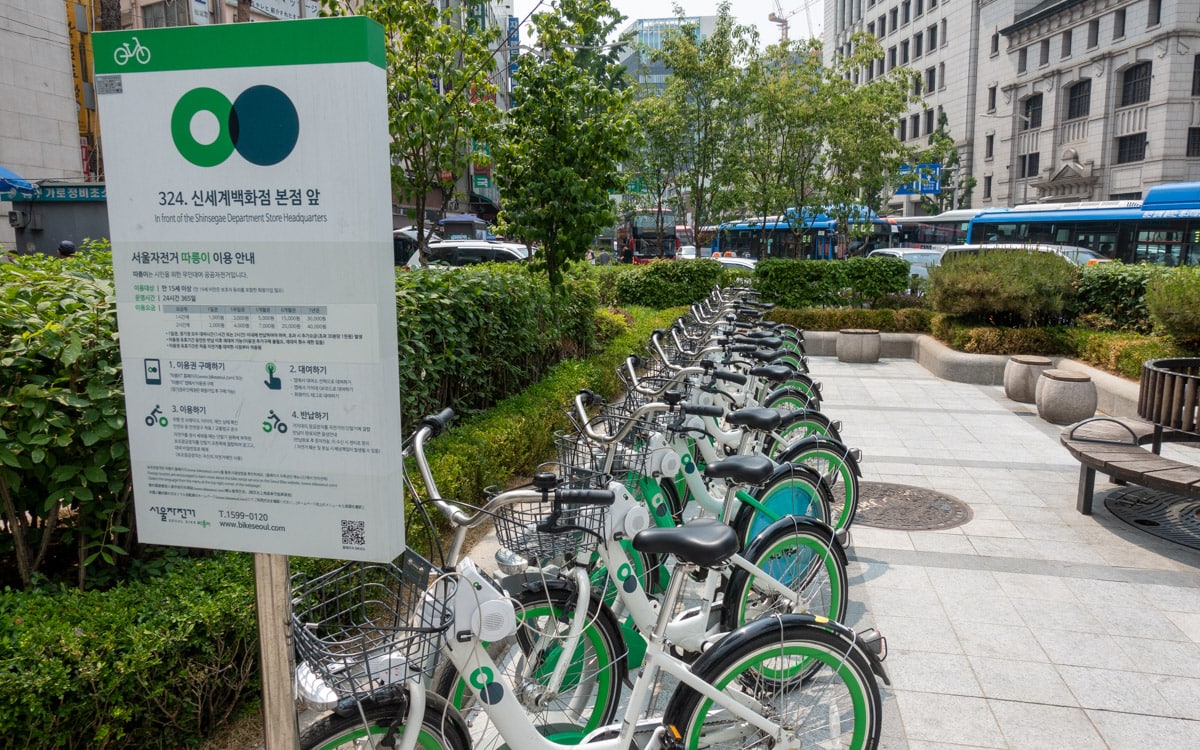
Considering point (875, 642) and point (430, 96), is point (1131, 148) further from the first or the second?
point (875, 642)

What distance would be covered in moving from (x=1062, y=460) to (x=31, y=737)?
7.87m

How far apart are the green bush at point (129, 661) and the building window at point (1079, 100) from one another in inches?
1936

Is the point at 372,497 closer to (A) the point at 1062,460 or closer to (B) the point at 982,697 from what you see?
(B) the point at 982,697

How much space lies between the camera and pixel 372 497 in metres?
1.82

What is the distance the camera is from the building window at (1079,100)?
139 feet

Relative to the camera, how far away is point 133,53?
1830 mm

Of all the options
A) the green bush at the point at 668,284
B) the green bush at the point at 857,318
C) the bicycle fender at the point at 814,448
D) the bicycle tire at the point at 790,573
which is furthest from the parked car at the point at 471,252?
the bicycle tire at the point at 790,573

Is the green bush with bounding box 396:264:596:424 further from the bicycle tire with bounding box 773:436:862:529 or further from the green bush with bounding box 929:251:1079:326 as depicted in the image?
the green bush with bounding box 929:251:1079:326

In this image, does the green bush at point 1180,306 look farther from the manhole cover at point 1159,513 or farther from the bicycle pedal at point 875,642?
the bicycle pedal at point 875,642

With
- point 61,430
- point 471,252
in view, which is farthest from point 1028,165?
point 61,430

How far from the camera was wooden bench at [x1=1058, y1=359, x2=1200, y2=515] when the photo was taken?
17.5 ft

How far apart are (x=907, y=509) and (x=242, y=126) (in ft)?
18.5

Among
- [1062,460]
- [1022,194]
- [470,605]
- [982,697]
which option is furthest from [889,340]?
[1022,194]

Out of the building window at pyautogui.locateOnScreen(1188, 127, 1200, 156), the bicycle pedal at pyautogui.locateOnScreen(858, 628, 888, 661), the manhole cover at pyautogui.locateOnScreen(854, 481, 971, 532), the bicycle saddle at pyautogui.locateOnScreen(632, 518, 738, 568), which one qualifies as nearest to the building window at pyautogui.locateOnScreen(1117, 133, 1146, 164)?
the building window at pyautogui.locateOnScreen(1188, 127, 1200, 156)
